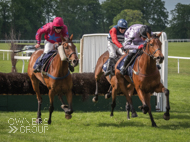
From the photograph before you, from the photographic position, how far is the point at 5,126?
7320 mm

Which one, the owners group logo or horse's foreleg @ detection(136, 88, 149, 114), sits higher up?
horse's foreleg @ detection(136, 88, 149, 114)

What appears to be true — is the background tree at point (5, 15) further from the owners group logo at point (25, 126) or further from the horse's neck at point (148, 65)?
the horse's neck at point (148, 65)

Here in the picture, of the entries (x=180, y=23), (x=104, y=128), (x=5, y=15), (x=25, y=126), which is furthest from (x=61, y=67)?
(x=180, y=23)

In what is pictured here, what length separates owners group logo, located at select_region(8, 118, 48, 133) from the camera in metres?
6.97

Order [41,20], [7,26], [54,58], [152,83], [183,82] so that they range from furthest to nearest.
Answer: [41,20]
[7,26]
[183,82]
[54,58]
[152,83]

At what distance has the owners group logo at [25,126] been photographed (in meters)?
6.97

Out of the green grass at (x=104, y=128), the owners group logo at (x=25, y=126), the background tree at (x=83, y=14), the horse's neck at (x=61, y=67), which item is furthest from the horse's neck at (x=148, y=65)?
the background tree at (x=83, y=14)

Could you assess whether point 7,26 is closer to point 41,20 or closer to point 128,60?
point 41,20

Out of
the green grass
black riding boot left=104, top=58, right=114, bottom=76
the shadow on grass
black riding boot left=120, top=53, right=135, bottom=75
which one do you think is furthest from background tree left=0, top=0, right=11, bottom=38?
the shadow on grass

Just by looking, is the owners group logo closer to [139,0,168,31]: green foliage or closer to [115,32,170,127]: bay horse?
[115,32,170,127]: bay horse

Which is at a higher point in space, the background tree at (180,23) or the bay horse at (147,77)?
the background tree at (180,23)

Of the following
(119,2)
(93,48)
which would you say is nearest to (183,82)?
(93,48)

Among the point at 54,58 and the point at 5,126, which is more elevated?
the point at 54,58

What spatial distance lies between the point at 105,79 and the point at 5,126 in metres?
3.58
